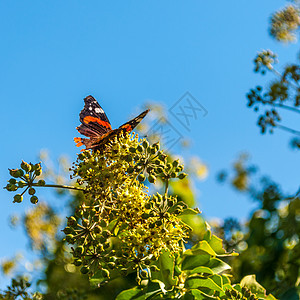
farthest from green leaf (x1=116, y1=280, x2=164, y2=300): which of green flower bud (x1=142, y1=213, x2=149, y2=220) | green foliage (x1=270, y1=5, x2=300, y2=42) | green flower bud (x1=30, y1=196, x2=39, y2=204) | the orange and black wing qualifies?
green foliage (x1=270, y1=5, x2=300, y2=42)

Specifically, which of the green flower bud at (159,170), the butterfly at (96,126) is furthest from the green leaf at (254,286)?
the butterfly at (96,126)

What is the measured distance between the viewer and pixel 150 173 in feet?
8.41

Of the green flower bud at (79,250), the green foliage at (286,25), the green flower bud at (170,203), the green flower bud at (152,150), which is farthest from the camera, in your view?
the green foliage at (286,25)

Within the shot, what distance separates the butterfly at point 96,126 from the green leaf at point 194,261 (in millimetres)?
947

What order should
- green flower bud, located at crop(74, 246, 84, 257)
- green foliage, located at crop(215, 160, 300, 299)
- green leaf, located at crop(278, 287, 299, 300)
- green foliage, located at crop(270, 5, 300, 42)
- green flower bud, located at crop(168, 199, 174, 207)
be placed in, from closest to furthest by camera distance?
green flower bud, located at crop(74, 246, 84, 257)
green flower bud, located at crop(168, 199, 174, 207)
green leaf, located at crop(278, 287, 299, 300)
green foliage, located at crop(215, 160, 300, 299)
green foliage, located at crop(270, 5, 300, 42)

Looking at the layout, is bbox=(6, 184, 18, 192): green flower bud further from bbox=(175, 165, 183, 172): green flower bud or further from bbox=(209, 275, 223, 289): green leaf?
bbox=(209, 275, 223, 289): green leaf

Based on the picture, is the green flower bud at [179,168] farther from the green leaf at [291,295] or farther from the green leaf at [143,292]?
the green leaf at [291,295]

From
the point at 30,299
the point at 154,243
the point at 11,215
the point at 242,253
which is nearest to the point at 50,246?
the point at 11,215

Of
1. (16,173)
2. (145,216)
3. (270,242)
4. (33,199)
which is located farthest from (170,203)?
(270,242)

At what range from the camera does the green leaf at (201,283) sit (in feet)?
8.11

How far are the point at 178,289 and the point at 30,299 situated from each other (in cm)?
162

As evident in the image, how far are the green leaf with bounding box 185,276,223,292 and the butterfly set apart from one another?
104cm

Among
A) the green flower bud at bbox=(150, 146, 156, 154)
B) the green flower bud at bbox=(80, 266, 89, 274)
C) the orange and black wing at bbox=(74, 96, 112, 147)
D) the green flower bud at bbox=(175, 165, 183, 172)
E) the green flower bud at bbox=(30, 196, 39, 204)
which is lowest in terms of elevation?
the green flower bud at bbox=(80, 266, 89, 274)

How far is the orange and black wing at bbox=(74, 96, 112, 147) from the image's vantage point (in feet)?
9.93
